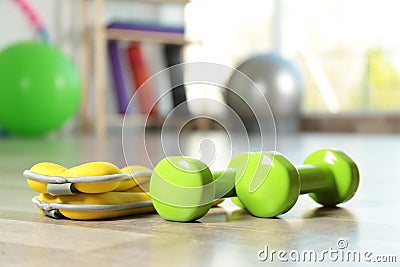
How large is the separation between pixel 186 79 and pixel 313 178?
278mm

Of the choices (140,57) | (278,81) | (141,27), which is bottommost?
(278,81)

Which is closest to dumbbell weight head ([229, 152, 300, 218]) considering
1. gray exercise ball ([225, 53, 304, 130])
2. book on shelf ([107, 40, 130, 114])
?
gray exercise ball ([225, 53, 304, 130])

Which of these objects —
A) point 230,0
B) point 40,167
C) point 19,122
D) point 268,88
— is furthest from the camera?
point 230,0

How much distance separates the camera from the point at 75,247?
814mm

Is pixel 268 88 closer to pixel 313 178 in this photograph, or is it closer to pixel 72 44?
pixel 72 44

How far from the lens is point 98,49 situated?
14.0 ft

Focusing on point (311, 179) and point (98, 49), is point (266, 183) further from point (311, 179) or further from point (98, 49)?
point (98, 49)

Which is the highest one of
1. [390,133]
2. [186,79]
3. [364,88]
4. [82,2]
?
[82,2]

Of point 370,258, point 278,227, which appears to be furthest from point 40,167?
point 370,258

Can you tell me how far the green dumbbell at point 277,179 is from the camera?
1.02 metres

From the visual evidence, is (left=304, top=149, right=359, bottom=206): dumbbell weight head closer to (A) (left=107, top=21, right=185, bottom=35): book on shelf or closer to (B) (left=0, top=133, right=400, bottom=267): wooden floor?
(B) (left=0, top=133, right=400, bottom=267): wooden floor

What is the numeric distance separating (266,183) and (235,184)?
63 mm

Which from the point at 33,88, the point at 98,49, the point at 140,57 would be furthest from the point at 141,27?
the point at 33,88

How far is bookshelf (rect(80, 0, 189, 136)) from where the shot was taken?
4262 millimetres
